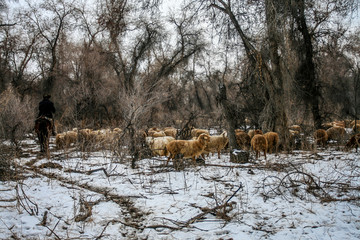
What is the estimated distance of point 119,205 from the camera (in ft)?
12.7

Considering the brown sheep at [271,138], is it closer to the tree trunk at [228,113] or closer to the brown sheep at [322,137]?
the tree trunk at [228,113]

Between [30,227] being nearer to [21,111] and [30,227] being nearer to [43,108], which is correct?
[43,108]

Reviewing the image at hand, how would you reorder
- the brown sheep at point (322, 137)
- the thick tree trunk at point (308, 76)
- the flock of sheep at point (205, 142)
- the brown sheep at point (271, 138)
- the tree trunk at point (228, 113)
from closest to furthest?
the flock of sheep at point (205, 142), the tree trunk at point (228, 113), the brown sheep at point (271, 138), the brown sheep at point (322, 137), the thick tree trunk at point (308, 76)

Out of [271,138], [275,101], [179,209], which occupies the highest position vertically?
[275,101]

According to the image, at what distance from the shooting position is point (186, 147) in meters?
6.34

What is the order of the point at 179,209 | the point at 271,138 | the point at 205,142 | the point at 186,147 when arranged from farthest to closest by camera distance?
the point at 271,138
the point at 205,142
the point at 186,147
the point at 179,209

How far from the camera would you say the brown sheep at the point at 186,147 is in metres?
6.27

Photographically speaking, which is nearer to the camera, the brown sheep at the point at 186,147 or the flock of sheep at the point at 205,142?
the brown sheep at the point at 186,147

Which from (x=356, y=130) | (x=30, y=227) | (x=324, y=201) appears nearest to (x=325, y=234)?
(x=324, y=201)

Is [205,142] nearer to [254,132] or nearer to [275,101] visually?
[254,132]

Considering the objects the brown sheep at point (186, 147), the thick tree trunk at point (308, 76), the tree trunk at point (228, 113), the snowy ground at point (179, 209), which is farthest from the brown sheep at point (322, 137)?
the brown sheep at point (186, 147)

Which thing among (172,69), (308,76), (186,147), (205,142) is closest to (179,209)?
(186,147)

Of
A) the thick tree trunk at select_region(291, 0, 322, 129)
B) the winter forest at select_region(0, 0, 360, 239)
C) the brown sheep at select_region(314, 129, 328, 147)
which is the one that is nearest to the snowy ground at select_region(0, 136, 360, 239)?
the winter forest at select_region(0, 0, 360, 239)

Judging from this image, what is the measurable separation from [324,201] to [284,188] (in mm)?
712
